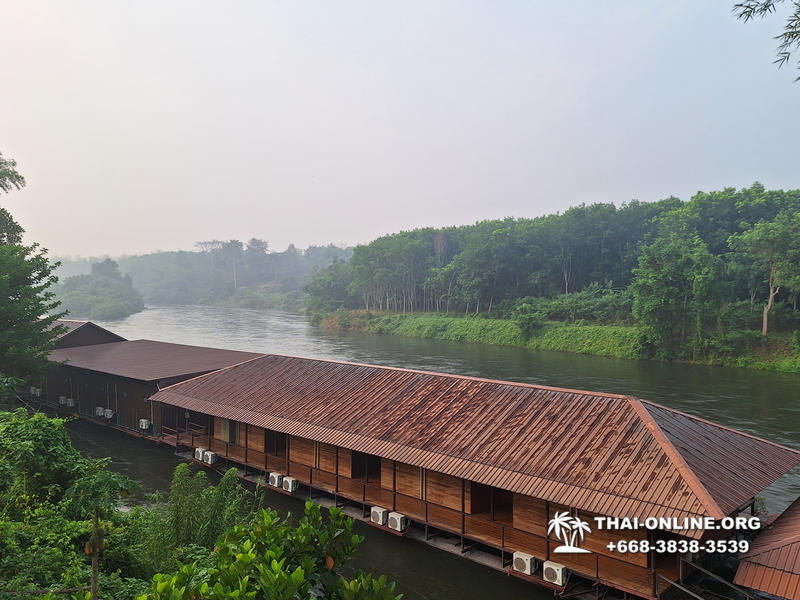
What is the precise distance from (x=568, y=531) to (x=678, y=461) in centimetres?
326

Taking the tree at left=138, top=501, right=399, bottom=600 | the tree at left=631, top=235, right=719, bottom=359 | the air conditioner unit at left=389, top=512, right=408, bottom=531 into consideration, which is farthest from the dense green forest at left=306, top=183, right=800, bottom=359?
the tree at left=138, top=501, right=399, bottom=600

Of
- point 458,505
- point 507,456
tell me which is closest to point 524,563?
point 507,456

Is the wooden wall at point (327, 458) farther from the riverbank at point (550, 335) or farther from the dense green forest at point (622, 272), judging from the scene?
the riverbank at point (550, 335)

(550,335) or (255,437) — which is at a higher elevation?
(550,335)

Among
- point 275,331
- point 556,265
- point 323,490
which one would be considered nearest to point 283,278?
point 275,331

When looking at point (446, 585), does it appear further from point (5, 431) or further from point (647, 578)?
point (5, 431)

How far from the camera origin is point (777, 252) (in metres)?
51.2

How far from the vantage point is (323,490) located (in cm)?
1966

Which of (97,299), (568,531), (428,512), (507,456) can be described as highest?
(97,299)

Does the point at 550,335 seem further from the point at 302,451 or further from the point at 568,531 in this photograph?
the point at 568,531


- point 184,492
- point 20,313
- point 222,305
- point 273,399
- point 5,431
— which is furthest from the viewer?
point 222,305

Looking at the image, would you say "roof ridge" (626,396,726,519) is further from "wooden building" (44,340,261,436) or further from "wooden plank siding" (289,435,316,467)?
"wooden building" (44,340,261,436)

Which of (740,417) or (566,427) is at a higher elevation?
(566,427)

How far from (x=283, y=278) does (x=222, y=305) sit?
115ft
